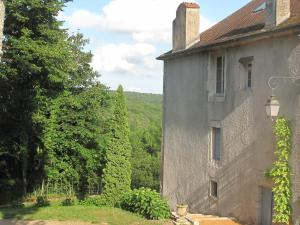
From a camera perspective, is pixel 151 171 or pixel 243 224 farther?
pixel 151 171

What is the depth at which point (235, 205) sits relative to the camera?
1689 centimetres

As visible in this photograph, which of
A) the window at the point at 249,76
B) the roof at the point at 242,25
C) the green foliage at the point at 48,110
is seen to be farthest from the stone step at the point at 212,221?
the green foliage at the point at 48,110

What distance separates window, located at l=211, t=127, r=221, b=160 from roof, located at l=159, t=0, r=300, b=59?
3.47 meters

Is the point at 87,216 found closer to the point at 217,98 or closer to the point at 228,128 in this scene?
the point at 228,128

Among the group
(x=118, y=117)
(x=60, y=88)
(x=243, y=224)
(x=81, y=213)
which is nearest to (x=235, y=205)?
(x=243, y=224)

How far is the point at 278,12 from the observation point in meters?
14.8

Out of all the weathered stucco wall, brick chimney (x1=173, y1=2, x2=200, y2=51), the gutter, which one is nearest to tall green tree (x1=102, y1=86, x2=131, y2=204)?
the weathered stucco wall

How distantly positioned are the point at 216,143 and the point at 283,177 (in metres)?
5.43

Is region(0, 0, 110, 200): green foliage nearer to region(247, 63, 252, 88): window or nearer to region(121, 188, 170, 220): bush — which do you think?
region(121, 188, 170, 220): bush

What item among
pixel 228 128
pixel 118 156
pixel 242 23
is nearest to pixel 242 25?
pixel 242 23

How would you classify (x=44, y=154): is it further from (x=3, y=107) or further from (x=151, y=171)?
(x=151, y=171)

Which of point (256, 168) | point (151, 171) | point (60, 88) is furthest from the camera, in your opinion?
point (151, 171)

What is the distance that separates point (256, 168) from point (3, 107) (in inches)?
730

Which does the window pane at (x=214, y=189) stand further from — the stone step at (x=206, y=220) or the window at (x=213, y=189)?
the stone step at (x=206, y=220)
